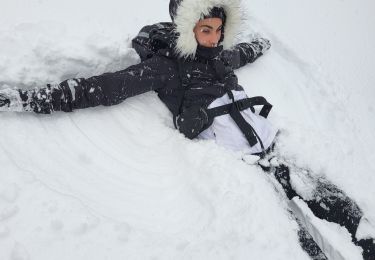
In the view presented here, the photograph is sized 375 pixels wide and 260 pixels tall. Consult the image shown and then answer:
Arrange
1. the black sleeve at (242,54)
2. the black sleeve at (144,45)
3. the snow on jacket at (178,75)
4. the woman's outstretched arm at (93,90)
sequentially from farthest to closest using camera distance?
the black sleeve at (242,54) < the black sleeve at (144,45) < the snow on jacket at (178,75) < the woman's outstretched arm at (93,90)

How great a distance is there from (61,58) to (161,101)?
0.87m

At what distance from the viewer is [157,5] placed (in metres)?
4.11

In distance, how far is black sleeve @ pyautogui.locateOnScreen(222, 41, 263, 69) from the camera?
354 cm

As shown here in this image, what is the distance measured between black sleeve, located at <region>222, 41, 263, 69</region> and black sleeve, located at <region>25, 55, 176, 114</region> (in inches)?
31.8

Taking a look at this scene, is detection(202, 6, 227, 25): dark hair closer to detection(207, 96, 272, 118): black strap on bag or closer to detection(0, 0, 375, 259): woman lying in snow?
detection(0, 0, 375, 259): woman lying in snow

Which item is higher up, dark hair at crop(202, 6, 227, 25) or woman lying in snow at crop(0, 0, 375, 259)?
dark hair at crop(202, 6, 227, 25)

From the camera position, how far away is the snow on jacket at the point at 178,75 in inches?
102

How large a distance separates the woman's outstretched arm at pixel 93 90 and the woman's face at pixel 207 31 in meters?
0.29

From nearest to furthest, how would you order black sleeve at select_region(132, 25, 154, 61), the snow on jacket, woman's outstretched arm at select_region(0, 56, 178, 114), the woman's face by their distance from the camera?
woman's outstretched arm at select_region(0, 56, 178, 114), the snow on jacket, the woman's face, black sleeve at select_region(132, 25, 154, 61)

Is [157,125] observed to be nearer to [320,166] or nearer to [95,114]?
[95,114]

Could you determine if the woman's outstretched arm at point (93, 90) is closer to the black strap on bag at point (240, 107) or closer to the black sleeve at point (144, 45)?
the black sleeve at point (144, 45)

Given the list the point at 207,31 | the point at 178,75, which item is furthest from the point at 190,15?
the point at 178,75

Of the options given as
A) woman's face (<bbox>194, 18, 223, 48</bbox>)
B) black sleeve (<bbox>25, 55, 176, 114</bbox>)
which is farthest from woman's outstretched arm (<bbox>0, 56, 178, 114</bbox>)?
woman's face (<bbox>194, 18, 223, 48</bbox>)

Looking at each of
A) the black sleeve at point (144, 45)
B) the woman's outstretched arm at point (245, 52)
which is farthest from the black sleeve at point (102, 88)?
the woman's outstretched arm at point (245, 52)
